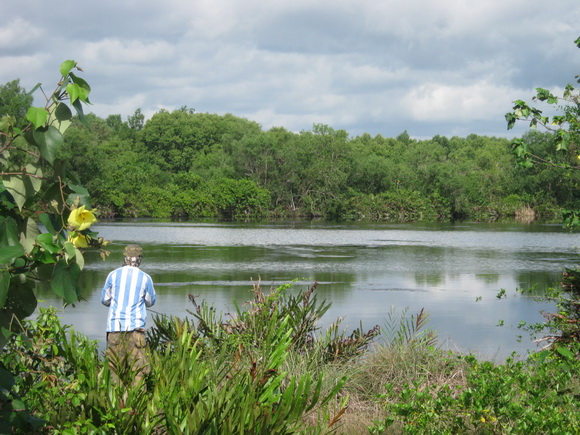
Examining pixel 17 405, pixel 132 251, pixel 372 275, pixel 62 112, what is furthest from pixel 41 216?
pixel 372 275

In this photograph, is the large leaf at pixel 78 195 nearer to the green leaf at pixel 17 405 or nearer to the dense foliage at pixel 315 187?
the green leaf at pixel 17 405

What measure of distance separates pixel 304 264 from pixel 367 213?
50956 mm

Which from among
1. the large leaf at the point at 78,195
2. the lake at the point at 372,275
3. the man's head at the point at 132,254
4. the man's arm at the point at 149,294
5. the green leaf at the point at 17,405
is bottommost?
the lake at the point at 372,275

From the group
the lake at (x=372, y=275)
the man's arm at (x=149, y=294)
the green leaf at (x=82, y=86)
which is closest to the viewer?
the green leaf at (x=82, y=86)

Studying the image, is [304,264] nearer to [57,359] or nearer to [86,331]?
[86,331]

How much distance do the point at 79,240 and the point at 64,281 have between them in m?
0.14

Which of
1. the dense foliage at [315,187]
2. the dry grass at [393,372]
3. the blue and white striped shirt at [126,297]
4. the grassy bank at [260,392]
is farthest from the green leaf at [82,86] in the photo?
the dense foliage at [315,187]

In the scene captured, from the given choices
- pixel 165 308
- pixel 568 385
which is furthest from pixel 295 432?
pixel 165 308

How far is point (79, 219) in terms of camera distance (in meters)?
2.36

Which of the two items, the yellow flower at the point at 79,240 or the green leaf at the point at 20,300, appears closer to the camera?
the yellow flower at the point at 79,240

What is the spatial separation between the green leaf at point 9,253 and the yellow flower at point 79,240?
0.16 metres

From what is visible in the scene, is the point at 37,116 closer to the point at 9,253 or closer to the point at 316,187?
the point at 9,253

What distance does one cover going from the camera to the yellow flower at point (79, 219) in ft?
7.70

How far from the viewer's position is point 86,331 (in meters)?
13.6
